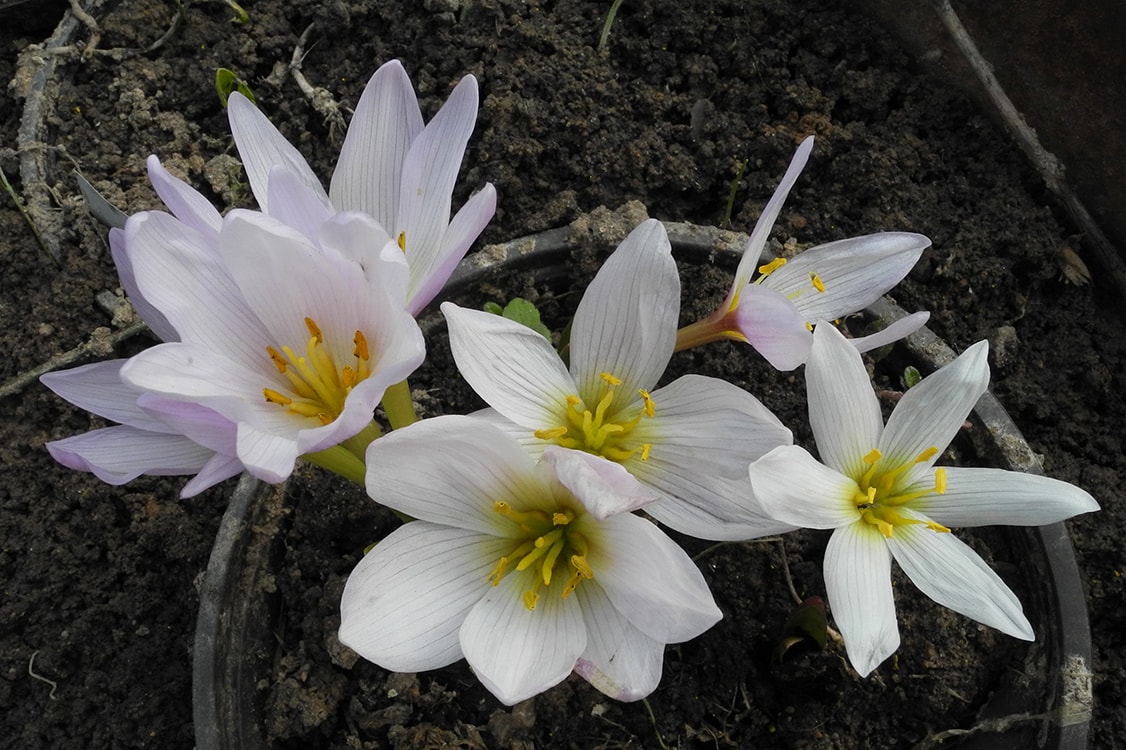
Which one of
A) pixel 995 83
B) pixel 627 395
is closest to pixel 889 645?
pixel 627 395

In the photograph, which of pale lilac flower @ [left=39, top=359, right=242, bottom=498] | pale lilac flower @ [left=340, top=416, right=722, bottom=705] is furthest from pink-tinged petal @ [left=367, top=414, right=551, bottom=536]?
pale lilac flower @ [left=39, top=359, right=242, bottom=498]

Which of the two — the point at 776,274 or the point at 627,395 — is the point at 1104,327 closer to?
the point at 776,274

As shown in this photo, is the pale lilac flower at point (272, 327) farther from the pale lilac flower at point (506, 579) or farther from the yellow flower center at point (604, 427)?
the yellow flower center at point (604, 427)

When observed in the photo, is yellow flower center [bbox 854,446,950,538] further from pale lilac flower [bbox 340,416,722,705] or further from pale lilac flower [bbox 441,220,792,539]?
pale lilac flower [bbox 340,416,722,705]

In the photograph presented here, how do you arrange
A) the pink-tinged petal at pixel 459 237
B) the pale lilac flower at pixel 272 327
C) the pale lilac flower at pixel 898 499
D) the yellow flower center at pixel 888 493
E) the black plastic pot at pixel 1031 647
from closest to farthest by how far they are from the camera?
the pale lilac flower at pixel 272 327, the pink-tinged petal at pixel 459 237, the pale lilac flower at pixel 898 499, the yellow flower center at pixel 888 493, the black plastic pot at pixel 1031 647

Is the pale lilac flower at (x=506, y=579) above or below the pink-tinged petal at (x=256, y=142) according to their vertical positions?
below

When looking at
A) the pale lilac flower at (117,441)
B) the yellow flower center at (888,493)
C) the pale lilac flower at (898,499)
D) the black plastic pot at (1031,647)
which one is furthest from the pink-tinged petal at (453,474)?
the black plastic pot at (1031,647)

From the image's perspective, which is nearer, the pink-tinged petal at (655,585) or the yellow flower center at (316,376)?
the pink-tinged petal at (655,585)

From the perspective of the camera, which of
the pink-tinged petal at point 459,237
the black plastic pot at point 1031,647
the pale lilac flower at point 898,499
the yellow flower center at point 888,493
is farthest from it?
the black plastic pot at point 1031,647
